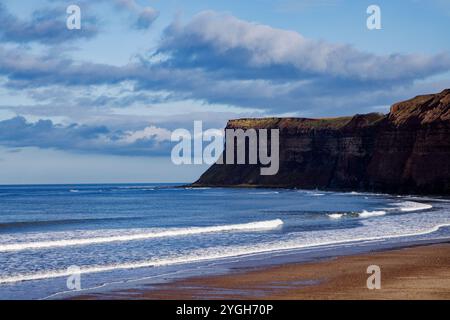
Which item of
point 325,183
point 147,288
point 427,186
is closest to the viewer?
point 147,288

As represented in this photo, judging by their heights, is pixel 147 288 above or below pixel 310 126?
below

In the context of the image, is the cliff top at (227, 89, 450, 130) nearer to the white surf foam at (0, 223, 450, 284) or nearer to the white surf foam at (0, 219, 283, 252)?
the white surf foam at (0, 219, 283, 252)

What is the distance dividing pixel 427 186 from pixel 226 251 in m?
82.0

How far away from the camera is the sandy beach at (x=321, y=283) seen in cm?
1466

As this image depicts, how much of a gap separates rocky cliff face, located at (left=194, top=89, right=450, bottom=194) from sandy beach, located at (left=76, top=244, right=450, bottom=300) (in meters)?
82.4

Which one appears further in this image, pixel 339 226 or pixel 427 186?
pixel 427 186

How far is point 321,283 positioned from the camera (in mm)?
16594

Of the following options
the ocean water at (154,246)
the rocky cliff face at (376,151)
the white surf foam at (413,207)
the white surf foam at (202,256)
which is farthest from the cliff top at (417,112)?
the white surf foam at (202,256)

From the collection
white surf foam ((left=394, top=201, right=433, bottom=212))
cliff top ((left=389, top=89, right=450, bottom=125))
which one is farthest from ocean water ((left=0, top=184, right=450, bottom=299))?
cliff top ((left=389, top=89, right=450, bottom=125))

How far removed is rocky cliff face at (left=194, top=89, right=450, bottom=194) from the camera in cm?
10088

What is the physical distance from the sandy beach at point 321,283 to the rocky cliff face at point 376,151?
82.4m
